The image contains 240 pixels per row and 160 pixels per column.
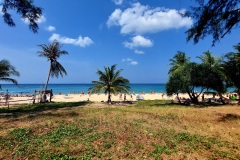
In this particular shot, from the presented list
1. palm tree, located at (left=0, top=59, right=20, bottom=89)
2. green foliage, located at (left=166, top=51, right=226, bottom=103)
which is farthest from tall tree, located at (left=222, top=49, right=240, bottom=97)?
palm tree, located at (left=0, top=59, right=20, bottom=89)

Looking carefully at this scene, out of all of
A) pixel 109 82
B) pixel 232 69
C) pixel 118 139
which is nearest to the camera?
pixel 118 139

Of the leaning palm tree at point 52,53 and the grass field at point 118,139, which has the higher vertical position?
the leaning palm tree at point 52,53

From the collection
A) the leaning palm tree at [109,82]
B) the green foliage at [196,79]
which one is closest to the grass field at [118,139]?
the green foliage at [196,79]

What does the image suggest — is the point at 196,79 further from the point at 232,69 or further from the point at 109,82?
the point at 109,82

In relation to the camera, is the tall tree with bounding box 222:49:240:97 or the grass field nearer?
the grass field

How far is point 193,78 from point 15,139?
17.8 meters

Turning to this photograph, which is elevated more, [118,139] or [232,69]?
[232,69]

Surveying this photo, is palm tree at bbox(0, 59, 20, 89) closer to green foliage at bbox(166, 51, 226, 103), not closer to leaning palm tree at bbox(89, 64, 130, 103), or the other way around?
leaning palm tree at bbox(89, 64, 130, 103)

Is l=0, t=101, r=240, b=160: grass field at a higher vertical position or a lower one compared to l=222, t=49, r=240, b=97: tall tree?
lower

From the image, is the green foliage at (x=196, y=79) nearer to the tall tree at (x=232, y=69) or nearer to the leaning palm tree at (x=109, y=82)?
the tall tree at (x=232, y=69)

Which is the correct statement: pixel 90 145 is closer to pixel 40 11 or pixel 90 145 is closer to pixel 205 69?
pixel 40 11

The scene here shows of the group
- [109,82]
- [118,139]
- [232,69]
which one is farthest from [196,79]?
[118,139]

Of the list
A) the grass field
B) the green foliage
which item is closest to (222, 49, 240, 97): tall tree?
the green foliage

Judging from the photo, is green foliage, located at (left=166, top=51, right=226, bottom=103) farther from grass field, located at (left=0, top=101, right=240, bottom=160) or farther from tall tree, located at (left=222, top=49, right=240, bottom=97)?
grass field, located at (left=0, top=101, right=240, bottom=160)
